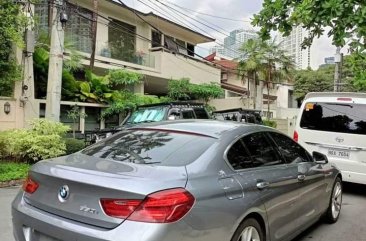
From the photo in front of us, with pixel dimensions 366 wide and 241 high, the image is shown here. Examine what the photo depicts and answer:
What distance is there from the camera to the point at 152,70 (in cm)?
2344

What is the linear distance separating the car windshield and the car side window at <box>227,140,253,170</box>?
25.6 feet

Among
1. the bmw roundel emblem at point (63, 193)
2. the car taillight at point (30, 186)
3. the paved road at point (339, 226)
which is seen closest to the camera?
the bmw roundel emblem at point (63, 193)

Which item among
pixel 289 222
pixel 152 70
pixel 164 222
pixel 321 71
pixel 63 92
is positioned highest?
pixel 321 71

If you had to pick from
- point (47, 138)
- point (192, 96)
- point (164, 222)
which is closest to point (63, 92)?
point (47, 138)

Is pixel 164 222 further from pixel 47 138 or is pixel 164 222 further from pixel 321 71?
pixel 321 71

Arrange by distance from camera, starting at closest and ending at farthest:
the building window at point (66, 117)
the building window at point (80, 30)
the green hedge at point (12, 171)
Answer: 1. the green hedge at point (12, 171)
2. the building window at point (66, 117)
3. the building window at point (80, 30)

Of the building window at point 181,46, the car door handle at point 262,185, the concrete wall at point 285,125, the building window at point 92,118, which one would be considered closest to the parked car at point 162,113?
the building window at point 92,118

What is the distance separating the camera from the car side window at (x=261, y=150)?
4535 millimetres

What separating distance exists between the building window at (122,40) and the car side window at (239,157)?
59.1 ft

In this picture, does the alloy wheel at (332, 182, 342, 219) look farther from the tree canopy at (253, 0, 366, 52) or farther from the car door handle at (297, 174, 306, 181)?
the tree canopy at (253, 0, 366, 52)

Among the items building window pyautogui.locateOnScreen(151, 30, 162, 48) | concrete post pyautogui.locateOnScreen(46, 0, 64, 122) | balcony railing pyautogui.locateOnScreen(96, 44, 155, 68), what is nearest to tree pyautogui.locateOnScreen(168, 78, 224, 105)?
balcony railing pyautogui.locateOnScreen(96, 44, 155, 68)

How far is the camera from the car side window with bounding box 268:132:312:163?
521 cm

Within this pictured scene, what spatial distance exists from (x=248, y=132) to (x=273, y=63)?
2800 cm

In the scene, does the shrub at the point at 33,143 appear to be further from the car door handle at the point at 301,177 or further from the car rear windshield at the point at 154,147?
the car door handle at the point at 301,177
